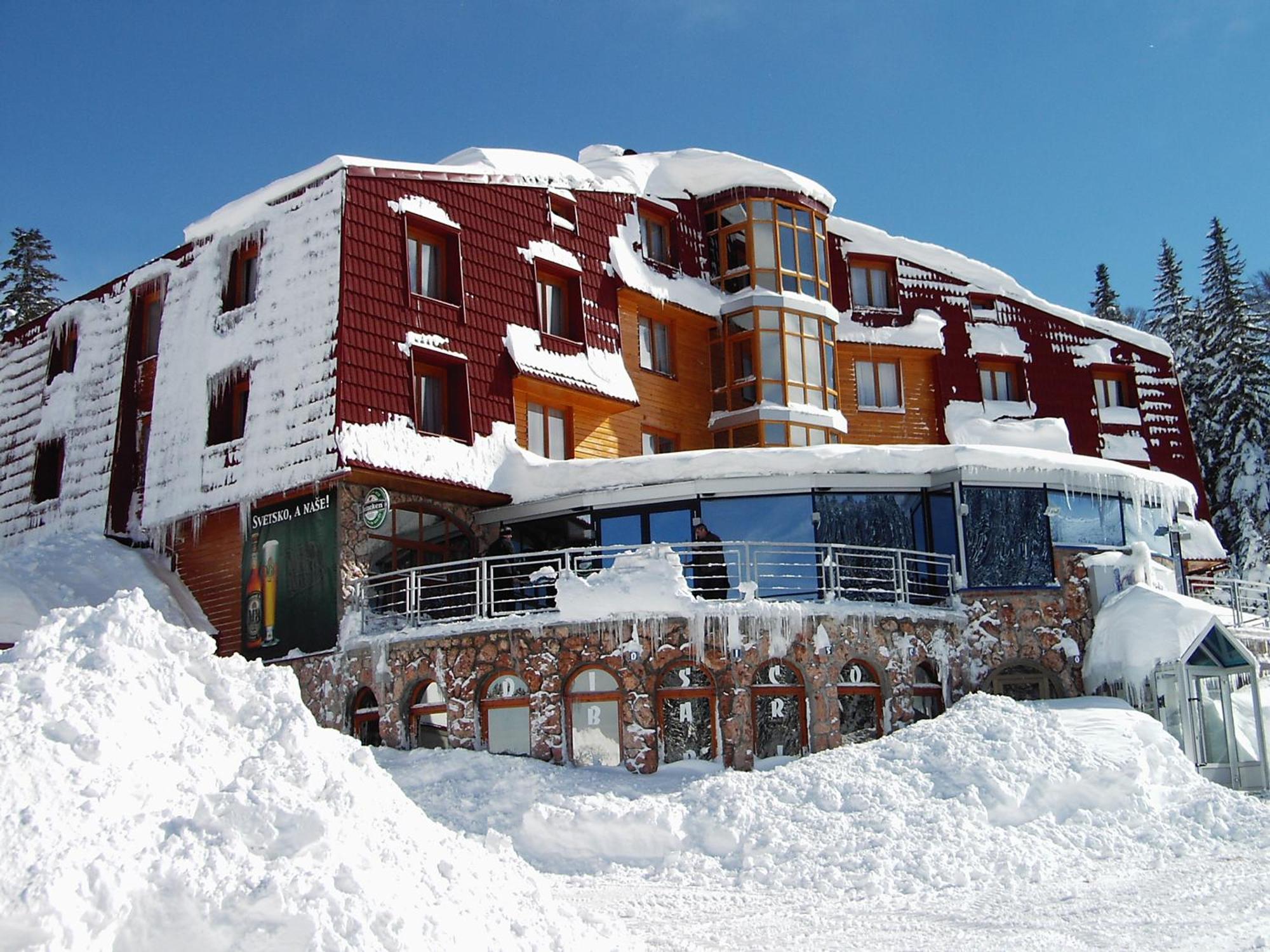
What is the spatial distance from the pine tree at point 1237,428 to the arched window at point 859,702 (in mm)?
22135

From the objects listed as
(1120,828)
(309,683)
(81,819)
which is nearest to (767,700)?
(1120,828)

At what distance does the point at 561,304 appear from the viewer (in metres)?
26.7

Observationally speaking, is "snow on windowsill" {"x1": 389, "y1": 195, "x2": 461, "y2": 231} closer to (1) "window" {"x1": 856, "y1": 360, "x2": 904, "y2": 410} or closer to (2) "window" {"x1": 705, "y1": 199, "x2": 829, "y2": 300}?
(2) "window" {"x1": 705, "y1": 199, "x2": 829, "y2": 300}

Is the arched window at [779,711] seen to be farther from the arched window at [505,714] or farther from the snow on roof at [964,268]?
the snow on roof at [964,268]

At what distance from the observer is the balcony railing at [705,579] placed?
68.8 feet

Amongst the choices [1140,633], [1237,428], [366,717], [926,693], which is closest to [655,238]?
[926,693]

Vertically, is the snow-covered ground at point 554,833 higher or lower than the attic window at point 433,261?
lower

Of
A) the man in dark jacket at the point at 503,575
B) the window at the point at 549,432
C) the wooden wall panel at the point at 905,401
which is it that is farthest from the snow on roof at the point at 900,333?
the man in dark jacket at the point at 503,575

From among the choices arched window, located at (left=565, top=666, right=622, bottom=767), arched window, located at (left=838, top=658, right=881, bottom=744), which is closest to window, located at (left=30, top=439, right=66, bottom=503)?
arched window, located at (left=565, top=666, right=622, bottom=767)

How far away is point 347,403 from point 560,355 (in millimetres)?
5072

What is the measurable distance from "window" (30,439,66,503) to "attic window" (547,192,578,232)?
11436 mm

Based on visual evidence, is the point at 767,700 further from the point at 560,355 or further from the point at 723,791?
the point at 560,355

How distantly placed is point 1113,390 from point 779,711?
59.0ft

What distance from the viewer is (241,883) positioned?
9195mm
